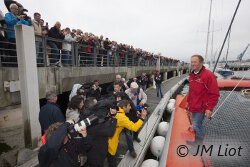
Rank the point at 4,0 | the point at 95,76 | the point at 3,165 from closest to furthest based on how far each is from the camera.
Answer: the point at 3,165
the point at 4,0
the point at 95,76

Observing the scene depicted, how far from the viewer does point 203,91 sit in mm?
2574

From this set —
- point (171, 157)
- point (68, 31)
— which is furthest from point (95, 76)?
point (171, 157)

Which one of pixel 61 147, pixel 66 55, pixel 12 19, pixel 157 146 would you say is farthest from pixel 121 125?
pixel 66 55

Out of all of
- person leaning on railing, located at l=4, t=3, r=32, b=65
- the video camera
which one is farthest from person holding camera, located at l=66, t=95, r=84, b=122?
person leaning on railing, located at l=4, t=3, r=32, b=65

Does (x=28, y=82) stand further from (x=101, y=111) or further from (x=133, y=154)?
(x=133, y=154)

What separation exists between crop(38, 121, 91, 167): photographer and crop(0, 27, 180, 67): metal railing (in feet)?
11.0

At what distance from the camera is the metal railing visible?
4559mm

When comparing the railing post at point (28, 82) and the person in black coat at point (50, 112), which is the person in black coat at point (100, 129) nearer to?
the person in black coat at point (50, 112)

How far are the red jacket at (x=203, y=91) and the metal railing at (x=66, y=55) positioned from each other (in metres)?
4.34

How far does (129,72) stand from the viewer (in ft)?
41.7

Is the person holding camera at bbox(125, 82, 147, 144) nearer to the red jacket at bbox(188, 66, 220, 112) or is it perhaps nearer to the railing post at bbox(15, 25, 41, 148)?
the red jacket at bbox(188, 66, 220, 112)

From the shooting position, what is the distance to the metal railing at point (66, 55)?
456 cm

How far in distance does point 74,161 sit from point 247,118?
294cm

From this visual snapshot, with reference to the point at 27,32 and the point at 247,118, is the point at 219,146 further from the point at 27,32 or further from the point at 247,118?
the point at 27,32
